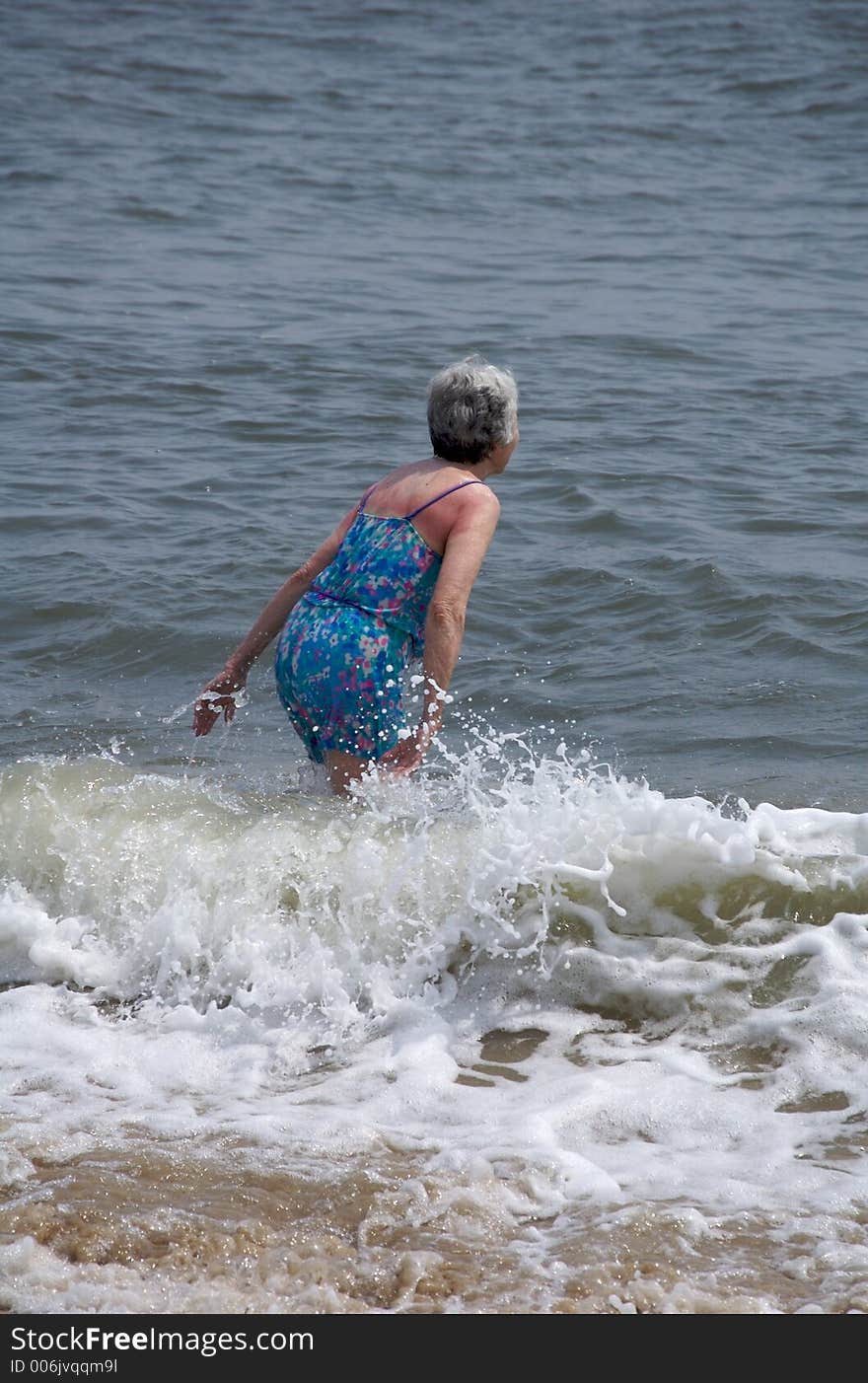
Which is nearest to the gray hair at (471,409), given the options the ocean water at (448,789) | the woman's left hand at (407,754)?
the woman's left hand at (407,754)

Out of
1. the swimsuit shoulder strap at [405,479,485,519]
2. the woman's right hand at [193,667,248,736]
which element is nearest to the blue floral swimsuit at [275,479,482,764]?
the swimsuit shoulder strap at [405,479,485,519]

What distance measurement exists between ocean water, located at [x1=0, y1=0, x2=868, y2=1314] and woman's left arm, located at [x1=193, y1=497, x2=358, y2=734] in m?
0.37

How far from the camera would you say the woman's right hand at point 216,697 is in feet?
16.5

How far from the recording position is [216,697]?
16.5 feet

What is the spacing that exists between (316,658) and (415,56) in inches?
817

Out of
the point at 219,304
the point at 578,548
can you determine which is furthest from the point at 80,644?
the point at 219,304

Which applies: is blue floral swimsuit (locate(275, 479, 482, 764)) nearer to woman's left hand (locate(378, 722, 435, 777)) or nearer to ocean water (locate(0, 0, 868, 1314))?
woman's left hand (locate(378, 722, 435, 777))

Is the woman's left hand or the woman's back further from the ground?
the woman's back

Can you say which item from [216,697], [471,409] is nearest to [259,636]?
[216,697]

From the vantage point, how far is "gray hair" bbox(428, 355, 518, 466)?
4.45 meters

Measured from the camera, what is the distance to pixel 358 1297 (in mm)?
3098

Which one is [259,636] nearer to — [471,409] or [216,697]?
[216,697]

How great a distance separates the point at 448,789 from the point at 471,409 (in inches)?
52.5

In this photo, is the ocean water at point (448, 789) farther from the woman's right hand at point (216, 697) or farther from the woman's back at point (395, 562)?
the woman's back at point (395, 562)
